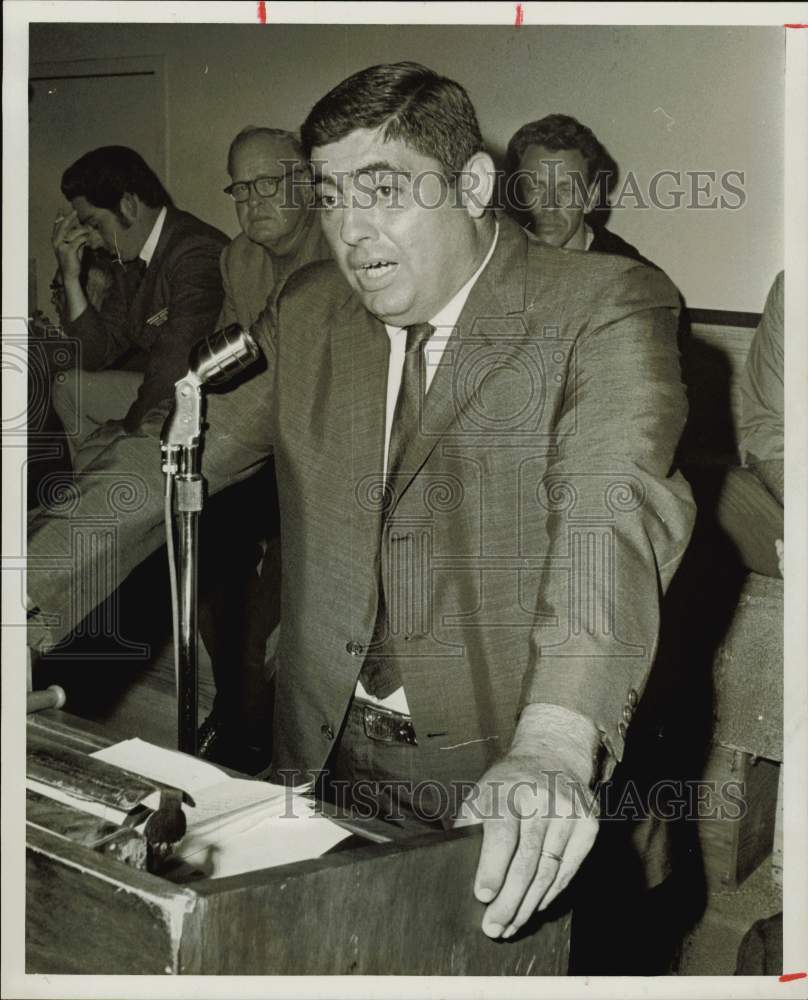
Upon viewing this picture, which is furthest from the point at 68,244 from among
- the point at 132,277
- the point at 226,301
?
the point at 226,301

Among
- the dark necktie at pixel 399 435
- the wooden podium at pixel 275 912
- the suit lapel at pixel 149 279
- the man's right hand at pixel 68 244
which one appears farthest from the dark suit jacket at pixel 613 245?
the wooden podium at pixel 275 912

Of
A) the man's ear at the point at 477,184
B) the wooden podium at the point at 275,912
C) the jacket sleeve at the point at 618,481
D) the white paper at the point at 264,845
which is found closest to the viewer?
the wooden podium at the point at 275,912

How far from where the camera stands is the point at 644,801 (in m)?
1.68

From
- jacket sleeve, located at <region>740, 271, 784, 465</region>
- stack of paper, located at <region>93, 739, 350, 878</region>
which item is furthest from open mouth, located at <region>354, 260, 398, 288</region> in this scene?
stack of paper, located at <region>93, 739, 350, 878</region>

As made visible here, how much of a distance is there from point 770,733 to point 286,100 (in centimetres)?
114

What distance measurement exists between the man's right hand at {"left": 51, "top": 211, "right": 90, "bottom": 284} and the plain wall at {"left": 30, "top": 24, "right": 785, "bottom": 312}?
0.22 feet

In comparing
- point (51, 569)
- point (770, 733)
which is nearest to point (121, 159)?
point (51, 569)

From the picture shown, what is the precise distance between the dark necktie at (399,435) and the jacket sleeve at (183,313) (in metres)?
0.34

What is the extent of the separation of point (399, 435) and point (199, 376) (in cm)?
27

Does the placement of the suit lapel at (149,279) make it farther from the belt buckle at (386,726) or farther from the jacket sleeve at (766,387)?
the jacket sleeve at (766,387)

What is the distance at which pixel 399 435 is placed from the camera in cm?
156

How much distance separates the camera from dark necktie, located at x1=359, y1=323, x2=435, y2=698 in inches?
60.9

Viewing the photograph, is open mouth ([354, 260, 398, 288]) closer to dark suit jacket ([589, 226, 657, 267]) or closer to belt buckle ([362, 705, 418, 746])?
dark suit jacket ([589, 226, 657, 267])

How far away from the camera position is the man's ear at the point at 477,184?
151 cm
